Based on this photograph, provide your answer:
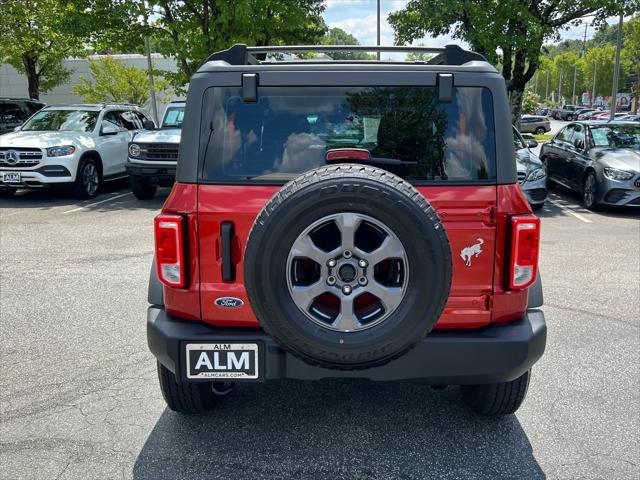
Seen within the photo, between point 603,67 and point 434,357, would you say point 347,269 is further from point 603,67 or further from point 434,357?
point 603,67

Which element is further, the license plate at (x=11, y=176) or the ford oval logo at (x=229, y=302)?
the license plate at (x=11, y=176)

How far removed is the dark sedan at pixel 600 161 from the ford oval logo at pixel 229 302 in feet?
29.4

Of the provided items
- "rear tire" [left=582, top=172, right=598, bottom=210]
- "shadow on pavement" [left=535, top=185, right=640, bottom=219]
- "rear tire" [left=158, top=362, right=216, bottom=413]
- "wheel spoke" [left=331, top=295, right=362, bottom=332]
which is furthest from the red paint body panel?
"rear tire" [left=582, top=172, right=598, bottom=210]

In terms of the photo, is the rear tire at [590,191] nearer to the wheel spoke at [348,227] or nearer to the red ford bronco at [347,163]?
the red ford bronco at [347,163]

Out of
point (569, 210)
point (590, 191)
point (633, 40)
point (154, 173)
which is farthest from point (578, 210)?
point (633, 40)

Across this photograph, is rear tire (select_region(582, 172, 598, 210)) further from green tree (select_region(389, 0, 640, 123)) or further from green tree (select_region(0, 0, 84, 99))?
green tree (select_region(0, 0, 84, 99))

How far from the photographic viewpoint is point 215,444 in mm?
3141

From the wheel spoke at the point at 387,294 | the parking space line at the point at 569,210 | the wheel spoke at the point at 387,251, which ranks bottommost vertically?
the parking space line at the point at 569,210

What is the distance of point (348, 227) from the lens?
242cm

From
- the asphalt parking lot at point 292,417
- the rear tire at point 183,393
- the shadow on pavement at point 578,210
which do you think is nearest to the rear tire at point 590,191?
the shadow on pavement at point 578,210

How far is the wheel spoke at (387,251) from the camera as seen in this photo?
243 cm

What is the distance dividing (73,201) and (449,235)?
10.3m

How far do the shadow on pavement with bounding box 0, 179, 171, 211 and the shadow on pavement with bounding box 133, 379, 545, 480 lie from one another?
311 inches

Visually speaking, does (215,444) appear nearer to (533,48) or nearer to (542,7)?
(533,48)
